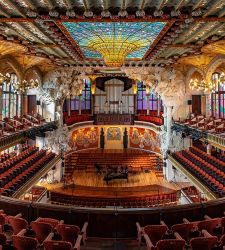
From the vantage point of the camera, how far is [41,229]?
17.1 ft

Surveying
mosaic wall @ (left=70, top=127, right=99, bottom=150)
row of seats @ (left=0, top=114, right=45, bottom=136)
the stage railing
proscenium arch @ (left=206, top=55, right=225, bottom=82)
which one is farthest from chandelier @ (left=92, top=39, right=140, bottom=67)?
mosaic wall @ (left=70, top=127, right=99, bottom=150)

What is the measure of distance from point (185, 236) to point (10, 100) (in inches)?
716

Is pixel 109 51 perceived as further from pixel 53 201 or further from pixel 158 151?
pixel 158 151

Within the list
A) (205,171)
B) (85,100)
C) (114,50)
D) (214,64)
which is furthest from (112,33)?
(85,100)

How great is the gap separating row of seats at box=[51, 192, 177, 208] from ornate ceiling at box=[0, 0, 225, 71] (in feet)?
25.7

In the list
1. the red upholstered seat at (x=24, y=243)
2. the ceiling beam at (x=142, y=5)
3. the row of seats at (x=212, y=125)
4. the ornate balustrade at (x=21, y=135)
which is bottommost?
the red upholstered seat at (x=24, y=243)

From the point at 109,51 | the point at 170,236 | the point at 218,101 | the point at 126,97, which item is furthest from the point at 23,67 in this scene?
the point at 170,236

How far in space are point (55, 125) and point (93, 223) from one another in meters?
16.7

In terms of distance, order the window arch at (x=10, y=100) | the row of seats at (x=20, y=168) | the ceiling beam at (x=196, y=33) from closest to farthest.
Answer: the ceiling beam at (x=196, y=33), the row of seats at (x=20, y=168), the window arch at (x=10, y=100)

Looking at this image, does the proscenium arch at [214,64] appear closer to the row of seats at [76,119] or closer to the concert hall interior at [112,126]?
the concert hall interior at [112,126]

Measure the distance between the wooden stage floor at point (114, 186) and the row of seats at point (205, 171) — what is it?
222 cm

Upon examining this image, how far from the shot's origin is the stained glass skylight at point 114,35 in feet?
36.3

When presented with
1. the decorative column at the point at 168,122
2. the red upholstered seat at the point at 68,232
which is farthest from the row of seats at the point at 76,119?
the red upholstered seat at the point at 68,232

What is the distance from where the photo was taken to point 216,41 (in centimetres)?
1334
